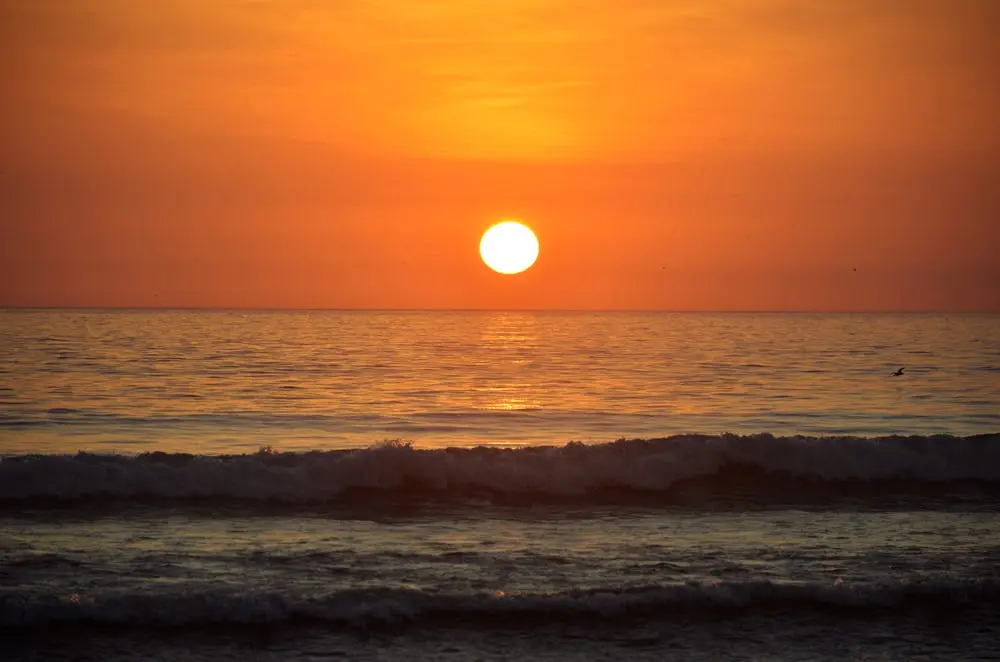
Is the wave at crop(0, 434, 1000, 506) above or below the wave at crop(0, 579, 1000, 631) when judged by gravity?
above

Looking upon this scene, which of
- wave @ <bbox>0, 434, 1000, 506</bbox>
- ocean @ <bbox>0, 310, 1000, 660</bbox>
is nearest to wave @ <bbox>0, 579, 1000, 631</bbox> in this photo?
ocean @ <bbox>0, 310, 1000, 660</bbox>

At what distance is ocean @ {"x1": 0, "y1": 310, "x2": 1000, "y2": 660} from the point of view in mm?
11656

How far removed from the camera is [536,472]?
2094 centimetres

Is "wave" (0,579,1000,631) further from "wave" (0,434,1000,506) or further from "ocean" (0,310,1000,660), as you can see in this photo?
"wave" (0,434,1000,506)

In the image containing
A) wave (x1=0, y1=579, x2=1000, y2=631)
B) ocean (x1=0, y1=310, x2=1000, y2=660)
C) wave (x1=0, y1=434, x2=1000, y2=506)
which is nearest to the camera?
ocean (x1=0, y1=310, x2=1000, y2=660)

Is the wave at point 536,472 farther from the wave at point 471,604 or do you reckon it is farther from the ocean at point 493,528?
the wave at point 471,604

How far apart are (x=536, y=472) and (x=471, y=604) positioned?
28.7 ft

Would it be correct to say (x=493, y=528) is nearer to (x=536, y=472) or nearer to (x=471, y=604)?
(x=536, y=472)

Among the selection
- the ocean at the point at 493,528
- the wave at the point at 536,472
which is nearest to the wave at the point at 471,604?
the ocean at the point at 493,528

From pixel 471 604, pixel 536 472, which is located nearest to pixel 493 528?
pixel 536 472

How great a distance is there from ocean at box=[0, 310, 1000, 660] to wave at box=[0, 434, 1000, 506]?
7 centimetres

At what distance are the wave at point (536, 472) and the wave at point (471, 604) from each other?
7.13 meters

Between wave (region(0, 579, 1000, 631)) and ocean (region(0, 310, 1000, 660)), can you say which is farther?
wave (region(0, 579, 1000, 631))

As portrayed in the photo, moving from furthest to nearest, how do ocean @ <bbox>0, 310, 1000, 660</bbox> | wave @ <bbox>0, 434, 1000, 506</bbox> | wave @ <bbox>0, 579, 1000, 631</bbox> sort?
1. wave @ <bbox>0, 434, 1000, 506</bbox>
2. wave @ <bbox>0, 579, 1000, 631</bbox>
3. ocean @ <bbox>0, 310, 1000, 660</bbox>
